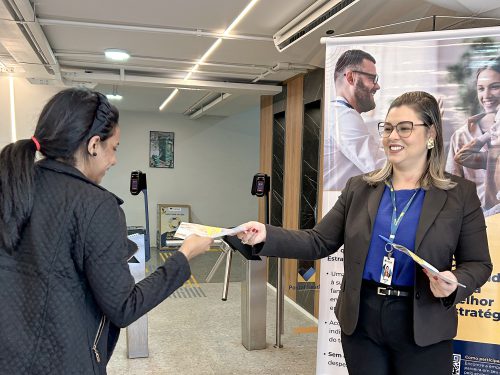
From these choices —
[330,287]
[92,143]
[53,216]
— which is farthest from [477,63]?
[53,216]

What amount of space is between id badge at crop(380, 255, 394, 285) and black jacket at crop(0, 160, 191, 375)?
771mm

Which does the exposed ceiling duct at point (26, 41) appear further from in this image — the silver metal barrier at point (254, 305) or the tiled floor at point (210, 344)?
the tiled floor at point (210, 344)

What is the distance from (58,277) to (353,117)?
1600 millimetres

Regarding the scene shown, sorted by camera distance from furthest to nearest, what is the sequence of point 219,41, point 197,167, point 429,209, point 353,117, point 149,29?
point 197,167
point 219,41
point 149,29
point 353,117
point 429,209

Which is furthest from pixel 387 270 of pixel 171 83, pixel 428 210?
pixel 171 83

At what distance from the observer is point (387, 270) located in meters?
1.34

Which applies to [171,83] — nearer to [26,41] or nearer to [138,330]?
[26,41]

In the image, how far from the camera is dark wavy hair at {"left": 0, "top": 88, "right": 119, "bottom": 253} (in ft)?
3.22

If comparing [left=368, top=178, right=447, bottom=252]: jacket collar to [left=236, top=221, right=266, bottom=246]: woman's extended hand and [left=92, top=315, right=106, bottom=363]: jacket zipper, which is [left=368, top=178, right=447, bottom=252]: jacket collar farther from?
[left=92, top=315, right=106, bottom=363]: jacket zipper

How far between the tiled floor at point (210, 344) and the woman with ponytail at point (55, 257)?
7.11 feet

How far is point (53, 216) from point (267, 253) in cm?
78

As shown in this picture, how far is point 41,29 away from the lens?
3156 mm

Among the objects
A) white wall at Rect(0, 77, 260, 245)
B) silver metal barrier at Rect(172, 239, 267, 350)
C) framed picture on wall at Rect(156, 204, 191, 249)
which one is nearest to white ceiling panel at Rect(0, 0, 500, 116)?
silver metal barrier at Rect(172, 239, 267, 350)

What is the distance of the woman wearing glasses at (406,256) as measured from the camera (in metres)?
1.31
